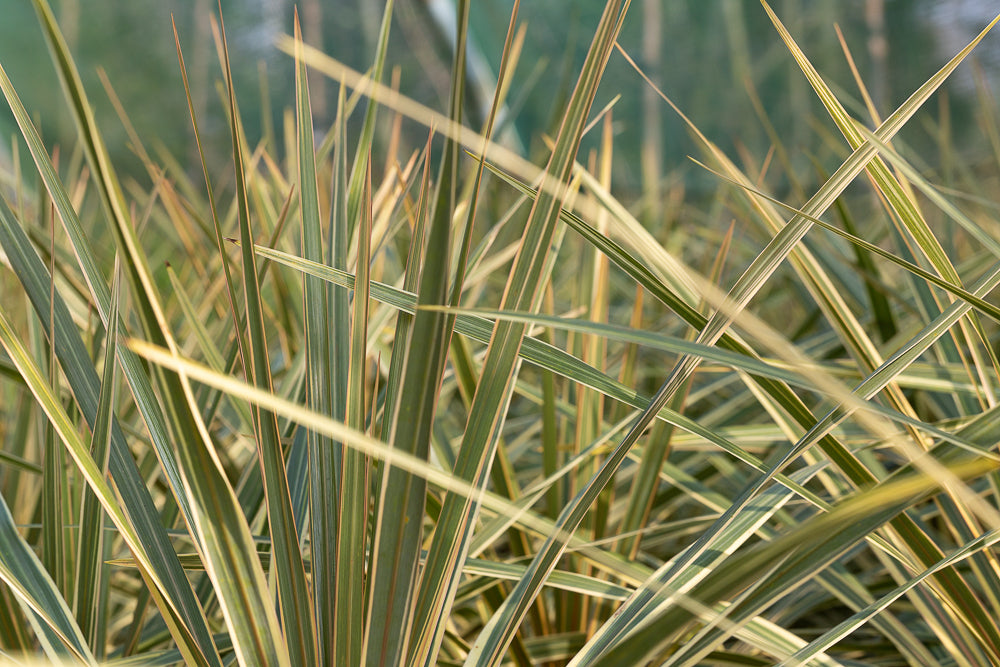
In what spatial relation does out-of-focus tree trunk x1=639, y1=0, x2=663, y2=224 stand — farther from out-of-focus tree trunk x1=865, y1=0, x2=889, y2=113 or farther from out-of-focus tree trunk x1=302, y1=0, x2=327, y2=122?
out-of-focus tree trunk x1=302, y1=0, x2=327, y2=122

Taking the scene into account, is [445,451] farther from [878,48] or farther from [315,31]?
[315,31]

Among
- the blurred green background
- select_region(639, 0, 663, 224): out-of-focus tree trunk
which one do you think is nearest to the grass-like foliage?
the blurred green background

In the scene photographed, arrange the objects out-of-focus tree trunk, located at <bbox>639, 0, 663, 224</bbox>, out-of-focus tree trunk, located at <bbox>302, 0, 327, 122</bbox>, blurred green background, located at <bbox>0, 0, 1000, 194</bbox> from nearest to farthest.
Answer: blurred green background, located at <bbox>0, 0, 1000, 194</bbox>, out-of-focus tree trunk, located at <bbox>639, 0, 663, 224</bbox>, out-of-focus tree trunk, located at <bbox>302, 0, 327, 122</bbox>

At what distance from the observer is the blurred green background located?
71.6 inches

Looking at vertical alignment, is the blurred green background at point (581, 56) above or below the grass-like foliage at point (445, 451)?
above

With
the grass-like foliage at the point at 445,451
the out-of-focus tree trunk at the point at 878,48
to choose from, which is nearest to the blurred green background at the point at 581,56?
the out-of-focus tree trunk at the point at 878,48

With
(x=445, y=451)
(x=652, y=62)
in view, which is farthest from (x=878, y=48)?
(x=445, y=451)

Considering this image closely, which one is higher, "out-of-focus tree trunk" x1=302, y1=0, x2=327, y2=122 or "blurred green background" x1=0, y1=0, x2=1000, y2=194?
"out-of-focus tree trunk" x1=302, y1=0, x2=327, y2=122

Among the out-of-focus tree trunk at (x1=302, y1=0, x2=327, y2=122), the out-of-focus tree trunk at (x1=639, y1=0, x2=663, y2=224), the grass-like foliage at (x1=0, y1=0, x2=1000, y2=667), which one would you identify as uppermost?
the out-of-focus tree trunk at (x1=302, y1=0, x2=327, y2=122)

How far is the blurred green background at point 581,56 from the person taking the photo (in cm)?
182

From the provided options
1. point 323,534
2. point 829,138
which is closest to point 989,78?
point 829,138

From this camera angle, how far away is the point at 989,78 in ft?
5.55

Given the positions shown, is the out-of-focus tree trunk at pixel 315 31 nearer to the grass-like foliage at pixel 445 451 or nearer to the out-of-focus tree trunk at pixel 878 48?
the out-of-focus tree trunk at pixel 878 48

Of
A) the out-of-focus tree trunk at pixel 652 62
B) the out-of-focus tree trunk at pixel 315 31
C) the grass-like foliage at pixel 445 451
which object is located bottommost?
the grass-like foliage at pixel 445 451
